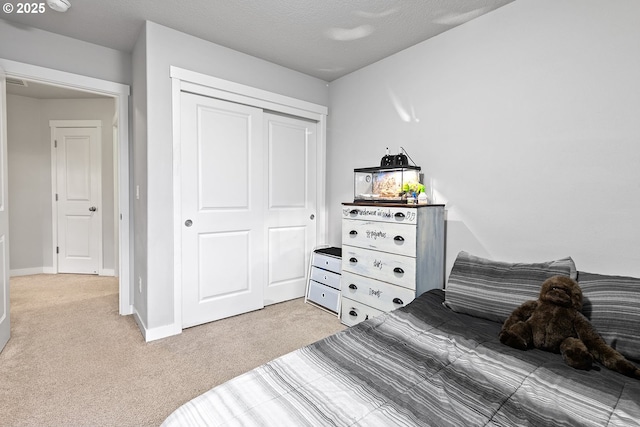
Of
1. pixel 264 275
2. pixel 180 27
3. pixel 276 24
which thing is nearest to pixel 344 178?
pixel 264 275

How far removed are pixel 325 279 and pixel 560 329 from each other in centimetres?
210

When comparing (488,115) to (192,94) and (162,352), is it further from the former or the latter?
(162,352)

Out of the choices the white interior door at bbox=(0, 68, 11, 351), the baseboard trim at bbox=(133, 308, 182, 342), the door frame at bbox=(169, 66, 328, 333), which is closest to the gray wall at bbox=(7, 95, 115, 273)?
the white interior door at bbox=(0, 68, 11, 351)

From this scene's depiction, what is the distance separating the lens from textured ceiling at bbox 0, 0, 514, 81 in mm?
2172

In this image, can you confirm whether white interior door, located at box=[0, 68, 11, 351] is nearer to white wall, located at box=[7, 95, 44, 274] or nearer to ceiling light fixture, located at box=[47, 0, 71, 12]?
ceiling light fixture, located at box=[47, 0, 71, 12]

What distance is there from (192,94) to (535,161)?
8.79ft

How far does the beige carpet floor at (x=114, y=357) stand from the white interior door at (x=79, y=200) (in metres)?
1.20

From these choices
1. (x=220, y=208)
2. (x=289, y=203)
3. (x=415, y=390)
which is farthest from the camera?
(x=289, y=203)

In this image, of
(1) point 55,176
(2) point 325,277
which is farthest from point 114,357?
(1) point 55,176

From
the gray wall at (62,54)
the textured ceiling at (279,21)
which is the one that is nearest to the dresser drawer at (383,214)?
the textured ceiling at (279,21)

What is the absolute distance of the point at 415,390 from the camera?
1.06 meters

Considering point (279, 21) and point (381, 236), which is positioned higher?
point (279, 21)

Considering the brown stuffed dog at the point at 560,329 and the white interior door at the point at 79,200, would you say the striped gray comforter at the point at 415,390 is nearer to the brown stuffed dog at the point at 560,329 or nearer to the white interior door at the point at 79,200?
the brown stuffed dog at the point at 560,329

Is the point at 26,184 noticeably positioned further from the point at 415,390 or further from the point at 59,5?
the point at 415,390
